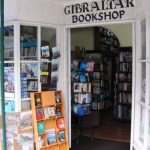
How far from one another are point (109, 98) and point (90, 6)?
5.15 m

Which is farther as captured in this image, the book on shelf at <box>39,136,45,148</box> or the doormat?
the doormat

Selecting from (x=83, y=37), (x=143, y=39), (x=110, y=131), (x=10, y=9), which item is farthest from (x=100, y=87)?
(x=10, y=9)

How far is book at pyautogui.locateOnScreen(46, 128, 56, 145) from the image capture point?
4.54 m

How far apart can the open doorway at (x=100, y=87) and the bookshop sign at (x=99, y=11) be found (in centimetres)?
113

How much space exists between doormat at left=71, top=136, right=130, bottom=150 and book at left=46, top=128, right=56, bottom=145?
0.70 meters

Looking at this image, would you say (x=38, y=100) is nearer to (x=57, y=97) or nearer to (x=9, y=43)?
(x=57, y=97)

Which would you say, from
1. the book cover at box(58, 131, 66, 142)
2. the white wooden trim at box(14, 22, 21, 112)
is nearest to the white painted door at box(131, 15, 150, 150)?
the book cover at box(58, 131, 66, 142)

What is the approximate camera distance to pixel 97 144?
539cm

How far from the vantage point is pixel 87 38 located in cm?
842

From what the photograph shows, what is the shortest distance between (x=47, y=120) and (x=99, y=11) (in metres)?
2.03

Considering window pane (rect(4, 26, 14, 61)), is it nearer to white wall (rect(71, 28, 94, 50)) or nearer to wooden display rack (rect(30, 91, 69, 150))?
wooden display rack (rect(30, 91, 69, 150))

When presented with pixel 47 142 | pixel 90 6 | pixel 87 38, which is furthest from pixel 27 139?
pixel 87 38

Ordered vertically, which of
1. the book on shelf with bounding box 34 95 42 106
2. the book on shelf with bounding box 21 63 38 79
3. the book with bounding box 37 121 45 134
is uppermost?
the book on shelf with bounding box 21 63 38 79

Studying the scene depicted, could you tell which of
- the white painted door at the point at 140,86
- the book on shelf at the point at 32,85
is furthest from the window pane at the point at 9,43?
the white painted door at the point at 140,86
